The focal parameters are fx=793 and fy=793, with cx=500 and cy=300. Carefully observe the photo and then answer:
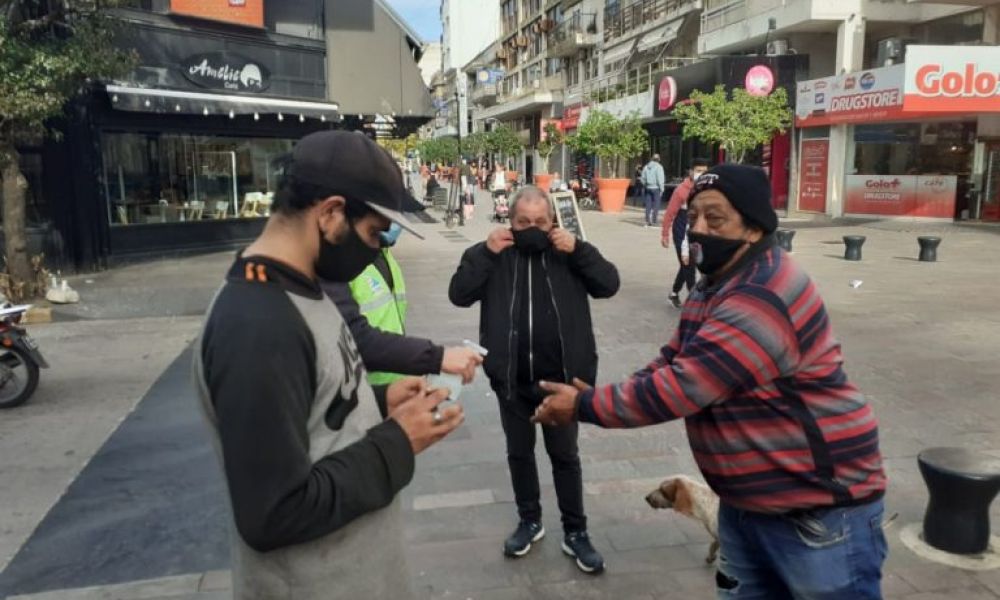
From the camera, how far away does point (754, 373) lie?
2.03 m

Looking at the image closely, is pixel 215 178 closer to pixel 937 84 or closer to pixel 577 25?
pixel 937 84

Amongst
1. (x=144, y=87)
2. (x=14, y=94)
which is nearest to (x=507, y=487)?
(x=14, y=94)

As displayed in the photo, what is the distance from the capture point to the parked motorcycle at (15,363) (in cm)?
639

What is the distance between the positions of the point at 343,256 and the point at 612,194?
85.6 ft

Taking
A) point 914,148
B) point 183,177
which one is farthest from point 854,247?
point 183,177

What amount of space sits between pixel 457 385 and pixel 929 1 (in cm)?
2222

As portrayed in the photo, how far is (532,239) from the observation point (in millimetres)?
3516

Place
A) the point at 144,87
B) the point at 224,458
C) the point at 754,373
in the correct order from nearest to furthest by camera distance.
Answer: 1. the point at 224,458
2. the point at 754,373
3. the point at 144,87

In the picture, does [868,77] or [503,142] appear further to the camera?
[503,142]

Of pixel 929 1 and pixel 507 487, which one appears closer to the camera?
pixel 507 487

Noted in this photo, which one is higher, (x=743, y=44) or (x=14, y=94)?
(x=743, y=44)

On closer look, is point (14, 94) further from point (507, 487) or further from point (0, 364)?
point (507, 487)

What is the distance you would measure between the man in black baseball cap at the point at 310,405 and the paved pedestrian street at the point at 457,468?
1.99m

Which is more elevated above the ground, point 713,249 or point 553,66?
point 553,66
